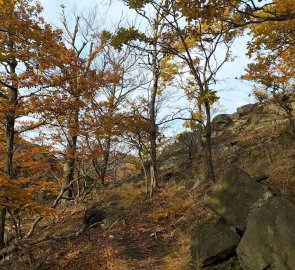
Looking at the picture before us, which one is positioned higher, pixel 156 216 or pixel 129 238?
pixel 156 216

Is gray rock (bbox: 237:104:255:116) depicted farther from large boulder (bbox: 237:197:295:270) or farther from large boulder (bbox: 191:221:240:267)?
large boulder (bbox: 237:197:295:270)

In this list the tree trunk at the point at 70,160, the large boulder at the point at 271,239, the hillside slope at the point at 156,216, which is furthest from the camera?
the tree trunk at the point at 70,160

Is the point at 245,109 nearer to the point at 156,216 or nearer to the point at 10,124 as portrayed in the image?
the point at 156,216

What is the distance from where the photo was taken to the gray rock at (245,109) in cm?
2514

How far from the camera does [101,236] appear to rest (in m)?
11.3

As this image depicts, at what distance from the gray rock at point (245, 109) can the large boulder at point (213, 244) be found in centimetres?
1894

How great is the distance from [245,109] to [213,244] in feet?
66.2

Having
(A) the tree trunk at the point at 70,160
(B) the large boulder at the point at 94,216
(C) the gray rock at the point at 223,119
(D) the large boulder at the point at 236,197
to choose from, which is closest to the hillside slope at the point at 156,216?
Result: (B) the large boulder at the point at 94,216

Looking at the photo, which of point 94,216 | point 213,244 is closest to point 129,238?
point 94,216

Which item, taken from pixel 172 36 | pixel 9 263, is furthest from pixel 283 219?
pixel 9 263

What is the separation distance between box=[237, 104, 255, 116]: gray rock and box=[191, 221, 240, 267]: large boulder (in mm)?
18942

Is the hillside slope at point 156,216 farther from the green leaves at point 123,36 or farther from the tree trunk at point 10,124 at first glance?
the green leaves at point 123,36

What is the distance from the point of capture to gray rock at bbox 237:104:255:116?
82.5 ft

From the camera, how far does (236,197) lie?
23.1 feet
